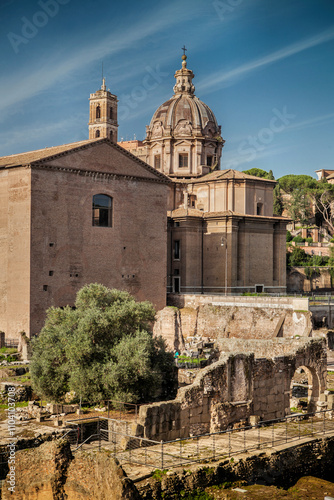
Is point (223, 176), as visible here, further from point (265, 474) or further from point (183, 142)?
point (265, 474)

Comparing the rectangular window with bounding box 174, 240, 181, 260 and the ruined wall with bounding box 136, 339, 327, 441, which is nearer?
the ruined wall with bounding box 136, 339, 327, 441

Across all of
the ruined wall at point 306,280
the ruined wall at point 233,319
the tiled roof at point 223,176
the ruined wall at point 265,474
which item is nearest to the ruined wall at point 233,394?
the ruined wall at point 265,474

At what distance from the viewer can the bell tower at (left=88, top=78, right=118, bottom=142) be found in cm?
6725

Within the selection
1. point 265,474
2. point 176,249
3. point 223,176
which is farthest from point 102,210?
point 265,474

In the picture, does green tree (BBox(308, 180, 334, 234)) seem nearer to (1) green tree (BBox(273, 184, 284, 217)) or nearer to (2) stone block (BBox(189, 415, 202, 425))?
(1) green tree (BBox(273, 184, 284, 217))

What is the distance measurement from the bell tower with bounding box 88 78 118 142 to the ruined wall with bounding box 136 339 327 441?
1987 inches

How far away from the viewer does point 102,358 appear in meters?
21.2

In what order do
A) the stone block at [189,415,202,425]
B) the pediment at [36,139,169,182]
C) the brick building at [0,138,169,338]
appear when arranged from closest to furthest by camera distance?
the stone block at [189,415,202,425] → the brick building at [0,138,169,338] → the pediment at [36,139,169,182]

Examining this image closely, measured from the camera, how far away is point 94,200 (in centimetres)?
3844

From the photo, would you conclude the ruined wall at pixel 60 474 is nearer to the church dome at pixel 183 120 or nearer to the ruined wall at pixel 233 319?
the ruined wall at pixel 233 319

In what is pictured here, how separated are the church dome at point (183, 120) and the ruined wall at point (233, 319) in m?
17.5

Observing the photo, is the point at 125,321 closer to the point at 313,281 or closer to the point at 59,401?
the point at 59,401

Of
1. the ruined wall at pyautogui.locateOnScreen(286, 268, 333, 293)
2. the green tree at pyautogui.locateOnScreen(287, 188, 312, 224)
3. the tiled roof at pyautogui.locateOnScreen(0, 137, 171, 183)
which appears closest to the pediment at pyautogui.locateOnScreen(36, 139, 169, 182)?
the tiled roof at pyautogui.locateOnScreen(0, 137, 171, 183)

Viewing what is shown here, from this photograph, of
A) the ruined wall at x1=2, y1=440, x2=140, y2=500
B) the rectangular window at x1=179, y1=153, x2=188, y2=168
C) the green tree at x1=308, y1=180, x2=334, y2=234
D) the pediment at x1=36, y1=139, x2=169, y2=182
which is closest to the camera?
the ruined wall at x1=2, y1=440, x2=140, y2=500
